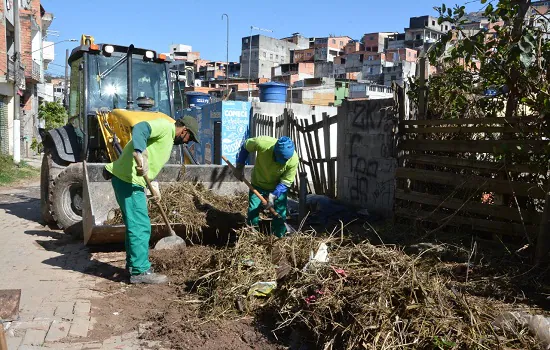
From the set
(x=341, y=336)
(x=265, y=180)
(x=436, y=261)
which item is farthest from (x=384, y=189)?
(x=341, y=336)

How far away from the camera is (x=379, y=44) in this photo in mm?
99812

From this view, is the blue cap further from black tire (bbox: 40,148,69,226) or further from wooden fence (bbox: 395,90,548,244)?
black tire (bbox: 40,148,69,226)

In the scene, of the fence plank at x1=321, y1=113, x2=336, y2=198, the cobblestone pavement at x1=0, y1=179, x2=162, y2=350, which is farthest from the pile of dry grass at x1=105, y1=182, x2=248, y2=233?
the fence plank at x1=321, y1=113, x2=336, y2=198

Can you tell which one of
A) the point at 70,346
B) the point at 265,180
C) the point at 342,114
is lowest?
the point at 70,346

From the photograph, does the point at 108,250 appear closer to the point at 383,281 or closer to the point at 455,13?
the point at 383,281

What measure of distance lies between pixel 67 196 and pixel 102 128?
110cm

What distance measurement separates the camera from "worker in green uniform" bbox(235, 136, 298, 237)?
5.96 metres

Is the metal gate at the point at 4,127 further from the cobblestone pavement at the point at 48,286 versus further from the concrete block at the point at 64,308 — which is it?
the concrete block at the point at 64,308

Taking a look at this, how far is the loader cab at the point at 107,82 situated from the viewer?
24.9ft

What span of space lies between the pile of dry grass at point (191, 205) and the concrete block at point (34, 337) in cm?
218

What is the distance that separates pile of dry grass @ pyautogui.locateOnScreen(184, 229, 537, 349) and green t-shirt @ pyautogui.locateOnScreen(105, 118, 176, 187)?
46.7 inches

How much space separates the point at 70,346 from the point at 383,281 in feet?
7.70

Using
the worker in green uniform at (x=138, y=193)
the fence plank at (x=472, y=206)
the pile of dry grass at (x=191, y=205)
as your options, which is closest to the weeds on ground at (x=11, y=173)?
the pile of dry grass at (x=191, y=205)

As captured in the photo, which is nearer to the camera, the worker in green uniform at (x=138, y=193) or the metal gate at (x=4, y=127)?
the worker in green uniform at (x=138, y=193)
